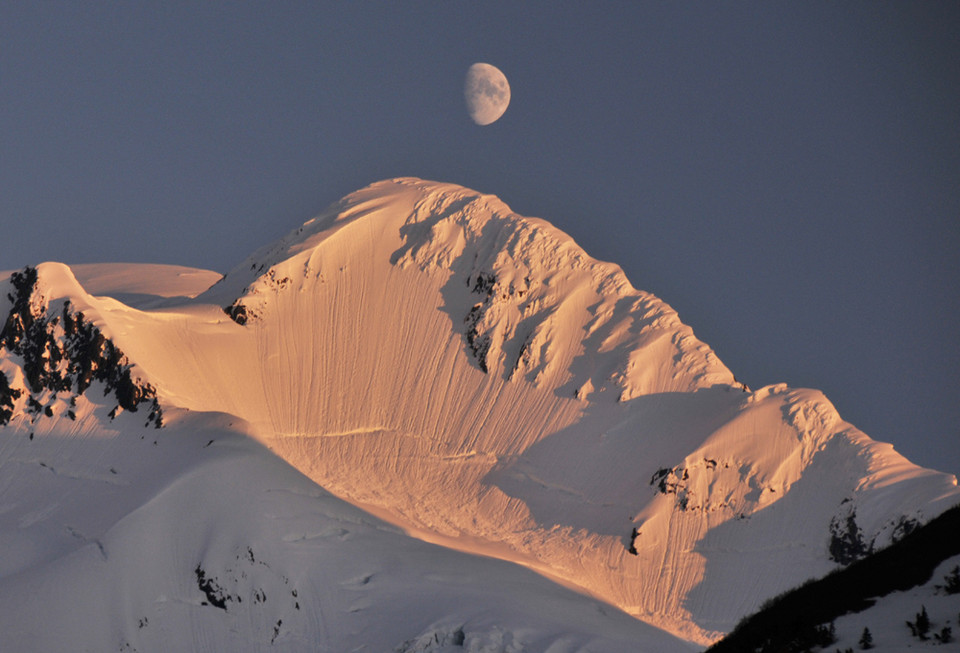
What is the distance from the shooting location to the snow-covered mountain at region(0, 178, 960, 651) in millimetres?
119625

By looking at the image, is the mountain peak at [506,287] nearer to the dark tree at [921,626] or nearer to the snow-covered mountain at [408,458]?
the snow-covered mountain at [408,458]

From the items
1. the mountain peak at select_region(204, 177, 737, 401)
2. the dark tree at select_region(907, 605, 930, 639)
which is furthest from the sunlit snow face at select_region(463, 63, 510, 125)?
the dark tree at select_region(907, 605, 930, 639)

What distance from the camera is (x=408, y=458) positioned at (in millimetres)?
151500

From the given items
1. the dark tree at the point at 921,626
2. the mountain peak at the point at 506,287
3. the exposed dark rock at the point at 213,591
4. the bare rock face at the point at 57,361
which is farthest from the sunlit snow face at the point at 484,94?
the dark tree at the point at 921,626

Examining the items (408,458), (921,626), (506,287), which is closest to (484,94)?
(506,287)

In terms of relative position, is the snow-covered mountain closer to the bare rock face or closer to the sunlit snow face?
the bare rock face

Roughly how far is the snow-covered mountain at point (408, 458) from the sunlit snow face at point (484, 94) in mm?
25126

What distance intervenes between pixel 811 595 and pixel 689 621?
11279 cm

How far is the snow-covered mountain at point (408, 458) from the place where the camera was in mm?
119625

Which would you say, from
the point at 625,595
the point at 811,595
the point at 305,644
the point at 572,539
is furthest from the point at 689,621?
the point at 811,595

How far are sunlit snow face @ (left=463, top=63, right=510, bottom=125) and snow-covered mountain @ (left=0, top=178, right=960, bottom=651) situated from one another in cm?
2513

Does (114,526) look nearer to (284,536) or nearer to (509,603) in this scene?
(284,536)

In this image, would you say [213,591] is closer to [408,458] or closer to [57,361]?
[408,458]

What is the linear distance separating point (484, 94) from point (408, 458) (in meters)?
56.2
